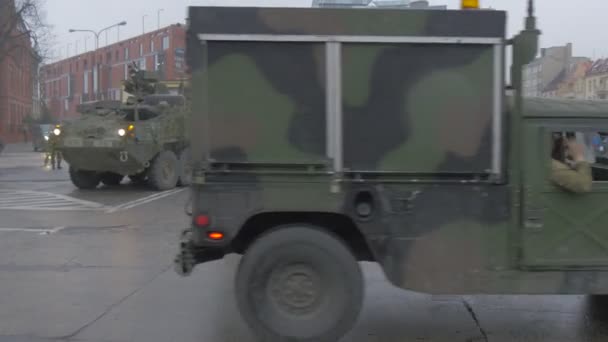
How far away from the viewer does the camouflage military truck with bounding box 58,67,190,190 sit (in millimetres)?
15977

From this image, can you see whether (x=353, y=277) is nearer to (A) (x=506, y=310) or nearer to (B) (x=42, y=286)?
(A) (x=506, y=310)

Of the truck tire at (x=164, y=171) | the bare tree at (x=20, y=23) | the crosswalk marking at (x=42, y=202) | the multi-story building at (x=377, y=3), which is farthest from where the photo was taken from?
the bare tree at (x=20, y=23)

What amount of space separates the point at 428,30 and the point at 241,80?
4.25ft

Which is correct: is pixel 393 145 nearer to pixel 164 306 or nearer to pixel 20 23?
pixel 164 306

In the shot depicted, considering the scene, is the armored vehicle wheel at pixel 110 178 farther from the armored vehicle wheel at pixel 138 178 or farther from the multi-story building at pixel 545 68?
the multi-story building at pixel 545 68

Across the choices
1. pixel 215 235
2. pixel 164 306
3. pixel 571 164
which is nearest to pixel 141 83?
pixel 164 306

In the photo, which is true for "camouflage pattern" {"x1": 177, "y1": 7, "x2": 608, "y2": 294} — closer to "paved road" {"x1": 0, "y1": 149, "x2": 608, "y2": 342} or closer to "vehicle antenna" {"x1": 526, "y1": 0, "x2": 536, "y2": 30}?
"vehicle antenna" {"x1": 526, "y1": 0, "x2": 536, "y2": 30}

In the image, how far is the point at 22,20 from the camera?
4541 cm

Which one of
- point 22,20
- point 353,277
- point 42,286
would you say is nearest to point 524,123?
point 353,277

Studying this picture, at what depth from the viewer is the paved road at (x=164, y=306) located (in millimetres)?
5504

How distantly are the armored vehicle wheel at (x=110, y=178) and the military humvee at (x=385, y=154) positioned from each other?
13.9m

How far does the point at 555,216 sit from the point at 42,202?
12.1m

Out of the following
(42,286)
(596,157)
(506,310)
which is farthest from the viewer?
(42,286)

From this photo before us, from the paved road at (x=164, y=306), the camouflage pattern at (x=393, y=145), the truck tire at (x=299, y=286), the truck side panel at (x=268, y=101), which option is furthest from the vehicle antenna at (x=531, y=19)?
the paved road at (x=164, y=306)
